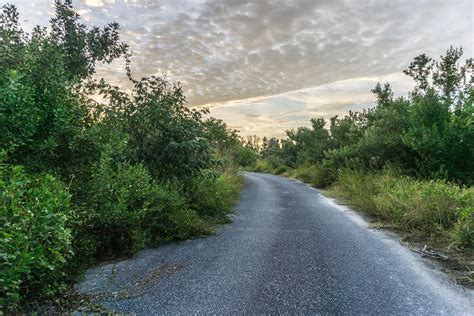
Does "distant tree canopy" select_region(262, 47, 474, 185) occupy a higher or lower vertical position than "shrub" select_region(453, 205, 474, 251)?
higher

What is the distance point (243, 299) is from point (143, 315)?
1.11m

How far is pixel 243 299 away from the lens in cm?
351

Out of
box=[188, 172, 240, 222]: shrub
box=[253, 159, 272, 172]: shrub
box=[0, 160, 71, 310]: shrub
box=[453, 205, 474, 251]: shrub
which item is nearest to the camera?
box=[0, 160, 71, 310]: shrub

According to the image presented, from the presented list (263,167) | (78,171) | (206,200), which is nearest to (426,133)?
(206,200)

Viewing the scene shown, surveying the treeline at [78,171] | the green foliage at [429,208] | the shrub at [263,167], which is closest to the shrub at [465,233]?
the green foliage at [429,208]

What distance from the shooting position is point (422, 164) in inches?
424

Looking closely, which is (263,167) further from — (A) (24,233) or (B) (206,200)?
(A) (24,233)

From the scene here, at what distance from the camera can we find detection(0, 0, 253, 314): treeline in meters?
2.72

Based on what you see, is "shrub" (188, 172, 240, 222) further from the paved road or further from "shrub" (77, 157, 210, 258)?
the paved road

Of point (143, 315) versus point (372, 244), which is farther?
point (372, 244)

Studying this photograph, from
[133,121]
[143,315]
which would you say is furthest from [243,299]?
[133,121]

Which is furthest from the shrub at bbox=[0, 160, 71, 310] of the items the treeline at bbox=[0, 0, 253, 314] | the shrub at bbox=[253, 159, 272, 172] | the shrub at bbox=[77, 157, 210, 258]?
the shrub at bbox=[253, 159, 272, 172]

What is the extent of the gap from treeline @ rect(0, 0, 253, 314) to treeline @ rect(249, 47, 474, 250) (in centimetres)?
470

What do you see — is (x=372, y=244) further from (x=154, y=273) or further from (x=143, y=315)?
(x=143, y=315)
